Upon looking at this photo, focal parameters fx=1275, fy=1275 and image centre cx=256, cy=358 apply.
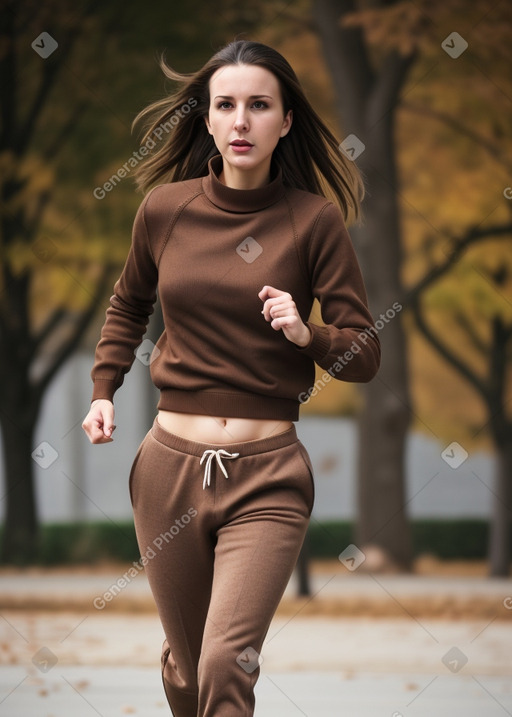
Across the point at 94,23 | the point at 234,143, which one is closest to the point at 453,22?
the point at 94,23

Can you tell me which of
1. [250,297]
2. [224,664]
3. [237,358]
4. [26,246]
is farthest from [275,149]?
[26,246]

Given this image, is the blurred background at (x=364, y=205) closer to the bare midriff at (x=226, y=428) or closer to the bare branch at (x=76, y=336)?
the bare branch at (x=76, y=336)

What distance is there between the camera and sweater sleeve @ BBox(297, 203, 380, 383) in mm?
3131

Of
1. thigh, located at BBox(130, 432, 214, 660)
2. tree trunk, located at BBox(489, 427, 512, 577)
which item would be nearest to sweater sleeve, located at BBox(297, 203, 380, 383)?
thigh, located at BBox(130, 432, 214, 660)

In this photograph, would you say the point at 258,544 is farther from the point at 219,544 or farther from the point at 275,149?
the point at 275,149

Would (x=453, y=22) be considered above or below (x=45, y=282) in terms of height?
above

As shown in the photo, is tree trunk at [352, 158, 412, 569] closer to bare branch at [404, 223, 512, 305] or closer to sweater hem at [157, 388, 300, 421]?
bare branch at [404, 223, 512, 305]

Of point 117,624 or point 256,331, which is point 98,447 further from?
point 256,331

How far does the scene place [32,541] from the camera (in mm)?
12602

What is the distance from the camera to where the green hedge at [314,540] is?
44.7 ft

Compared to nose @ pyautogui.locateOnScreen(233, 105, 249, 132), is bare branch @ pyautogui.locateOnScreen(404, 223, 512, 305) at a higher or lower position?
lower

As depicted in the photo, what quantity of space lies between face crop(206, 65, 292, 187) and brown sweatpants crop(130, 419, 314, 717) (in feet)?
2.31

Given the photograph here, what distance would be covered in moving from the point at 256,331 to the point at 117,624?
256 inches

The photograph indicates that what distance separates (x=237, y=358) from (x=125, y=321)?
48cm
